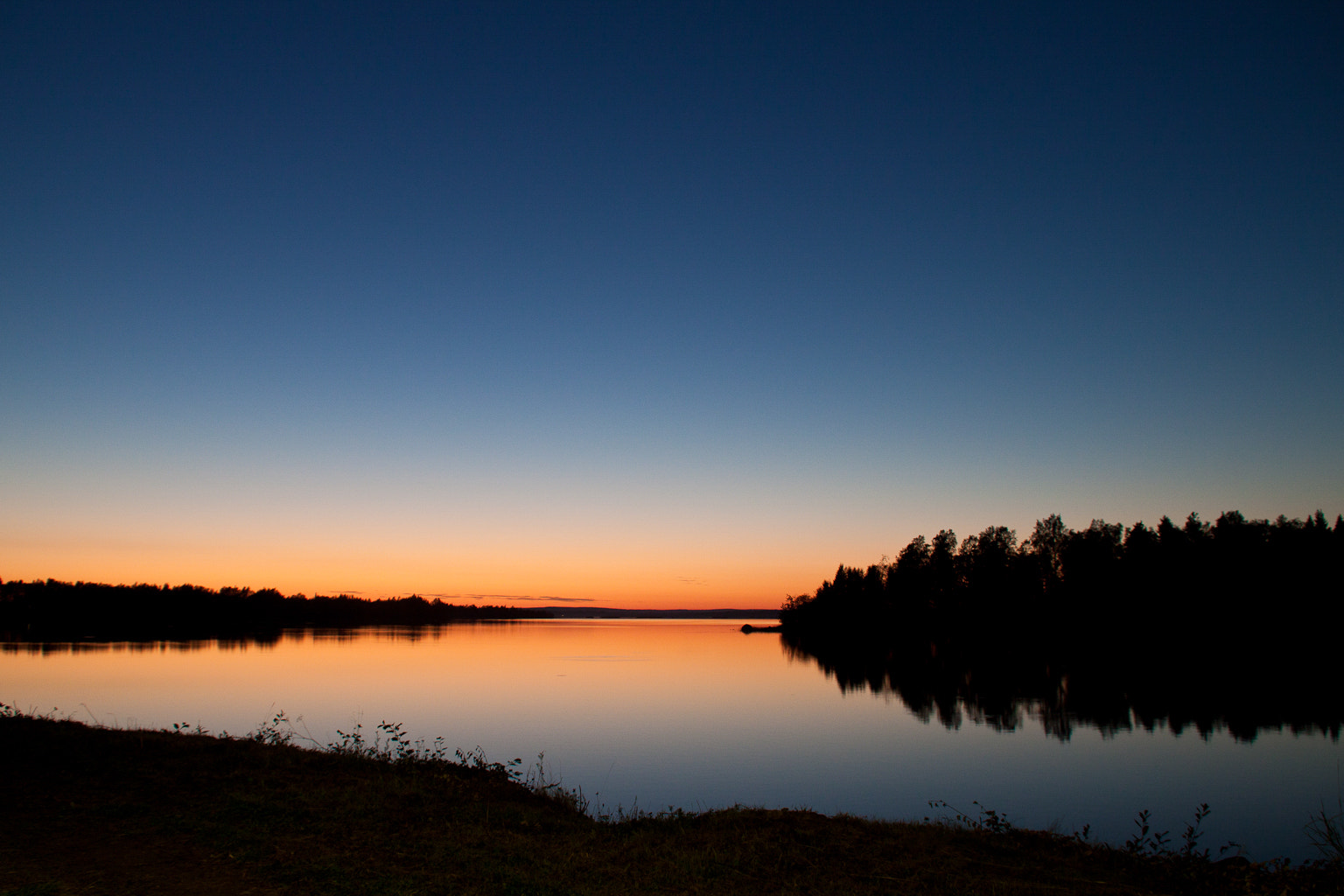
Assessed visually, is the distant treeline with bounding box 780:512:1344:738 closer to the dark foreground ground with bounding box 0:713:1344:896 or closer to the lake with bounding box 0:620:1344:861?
the lake with bounding box 0:620:1344:861

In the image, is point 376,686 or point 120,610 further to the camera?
point 120,610

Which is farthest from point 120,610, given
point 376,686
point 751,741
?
point 751,741

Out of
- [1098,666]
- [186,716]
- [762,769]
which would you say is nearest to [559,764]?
[762,769]

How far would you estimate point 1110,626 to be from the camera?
283 feet

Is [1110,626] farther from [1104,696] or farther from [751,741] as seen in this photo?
[751,741]

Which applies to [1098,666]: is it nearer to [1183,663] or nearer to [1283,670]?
[1183,663]

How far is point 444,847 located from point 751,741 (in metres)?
20.1

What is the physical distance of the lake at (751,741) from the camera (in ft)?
64.4

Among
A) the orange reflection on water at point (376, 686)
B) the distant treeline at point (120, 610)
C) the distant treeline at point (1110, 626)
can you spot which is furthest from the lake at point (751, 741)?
the distant treeline at point (120, 610)

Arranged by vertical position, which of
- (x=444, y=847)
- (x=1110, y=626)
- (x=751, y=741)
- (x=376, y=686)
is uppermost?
(x=444, y=847)

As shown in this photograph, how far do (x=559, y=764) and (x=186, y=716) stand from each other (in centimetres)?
1931

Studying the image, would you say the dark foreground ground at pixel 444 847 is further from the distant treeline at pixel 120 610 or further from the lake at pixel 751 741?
the distant treeline at pixel 120 610

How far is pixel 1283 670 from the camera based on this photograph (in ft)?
175

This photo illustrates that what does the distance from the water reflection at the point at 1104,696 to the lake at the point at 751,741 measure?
1.41 meters
